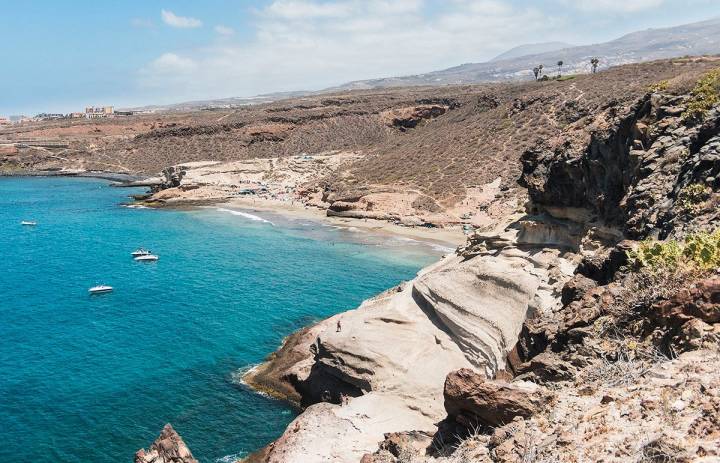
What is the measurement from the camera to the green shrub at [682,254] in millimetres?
12516

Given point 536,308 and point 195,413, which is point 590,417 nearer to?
point 536,308

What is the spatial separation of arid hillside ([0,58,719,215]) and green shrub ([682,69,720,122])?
1078 mm

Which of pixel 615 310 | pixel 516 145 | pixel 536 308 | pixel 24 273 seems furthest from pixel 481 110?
pixel 615 310

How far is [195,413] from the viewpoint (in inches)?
1049

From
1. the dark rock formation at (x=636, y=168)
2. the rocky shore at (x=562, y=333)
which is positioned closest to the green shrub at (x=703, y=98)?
the rocky shore at (x=562, y=333)

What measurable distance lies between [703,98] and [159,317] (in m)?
34.0

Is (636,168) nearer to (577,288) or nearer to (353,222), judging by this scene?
(577,288)

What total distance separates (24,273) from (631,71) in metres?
79.3

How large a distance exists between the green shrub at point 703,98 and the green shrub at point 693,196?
4389mm

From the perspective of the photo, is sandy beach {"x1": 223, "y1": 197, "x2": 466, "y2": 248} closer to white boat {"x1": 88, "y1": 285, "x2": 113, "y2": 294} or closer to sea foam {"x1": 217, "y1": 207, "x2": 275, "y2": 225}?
sea foam {"x1": 217, "y1": 207, "x2": 275, "y2": 225}

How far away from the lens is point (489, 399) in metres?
11.8

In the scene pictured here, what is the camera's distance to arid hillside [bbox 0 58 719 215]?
2965 inches

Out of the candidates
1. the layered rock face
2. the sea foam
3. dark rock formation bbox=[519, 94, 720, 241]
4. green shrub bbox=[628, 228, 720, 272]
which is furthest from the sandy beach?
green shrub bbox=[628, 228, 720, 272]

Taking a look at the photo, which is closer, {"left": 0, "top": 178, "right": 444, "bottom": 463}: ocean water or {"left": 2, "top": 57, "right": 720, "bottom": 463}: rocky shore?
{"left": 2, "top": 57, "right": 720, "bottom": 463}: rocky shore
